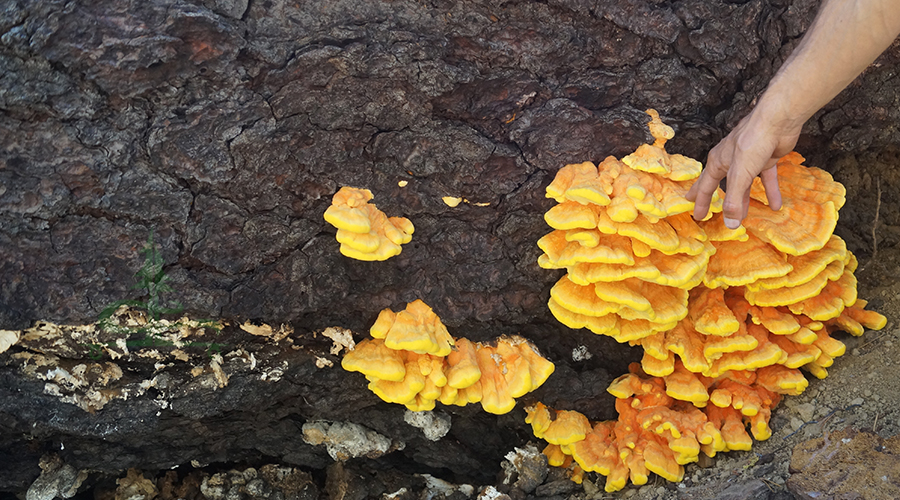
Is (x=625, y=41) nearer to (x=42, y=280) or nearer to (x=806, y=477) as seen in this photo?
(x=806, y=477)

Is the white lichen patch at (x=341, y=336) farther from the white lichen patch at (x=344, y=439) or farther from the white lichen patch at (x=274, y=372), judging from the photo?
the white lichen patch at (x=344, y=439)

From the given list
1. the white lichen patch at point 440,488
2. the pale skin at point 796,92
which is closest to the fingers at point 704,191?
the pale skin at point 796,92

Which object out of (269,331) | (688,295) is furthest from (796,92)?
(269,331)

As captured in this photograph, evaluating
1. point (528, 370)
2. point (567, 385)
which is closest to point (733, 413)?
point (567, 385)

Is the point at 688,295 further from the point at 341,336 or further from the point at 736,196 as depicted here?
the point at 341,336

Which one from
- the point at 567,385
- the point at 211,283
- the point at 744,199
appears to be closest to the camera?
the point at 744,199
